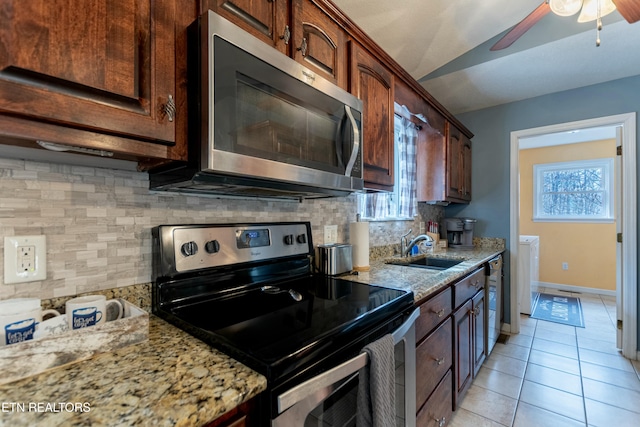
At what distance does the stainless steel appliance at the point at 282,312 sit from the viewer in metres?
0.67

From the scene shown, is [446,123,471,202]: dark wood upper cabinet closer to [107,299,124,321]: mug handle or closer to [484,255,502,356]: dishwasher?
[484,255,502,356]: dishwasher

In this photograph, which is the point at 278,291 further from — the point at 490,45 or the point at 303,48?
the point at 490,45

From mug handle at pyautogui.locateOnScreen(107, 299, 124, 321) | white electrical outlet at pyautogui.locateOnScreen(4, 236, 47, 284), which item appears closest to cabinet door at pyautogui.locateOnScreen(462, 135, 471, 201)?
mug handle at pyautogui.locateOnScreen(107, 299, 124, 321)

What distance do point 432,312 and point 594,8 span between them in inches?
71.1

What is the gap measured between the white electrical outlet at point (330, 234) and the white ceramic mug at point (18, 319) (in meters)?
1.26

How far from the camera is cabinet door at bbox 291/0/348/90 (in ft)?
3.62

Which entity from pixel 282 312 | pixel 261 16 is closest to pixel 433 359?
pixel 282 312

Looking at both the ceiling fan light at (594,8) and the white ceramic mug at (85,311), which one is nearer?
the white ceramic mug at (85,311)

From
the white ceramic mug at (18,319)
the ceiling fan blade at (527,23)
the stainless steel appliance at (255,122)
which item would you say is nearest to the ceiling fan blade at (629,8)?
the ceiling fan blade at (527,23)

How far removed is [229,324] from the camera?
2.70 ft

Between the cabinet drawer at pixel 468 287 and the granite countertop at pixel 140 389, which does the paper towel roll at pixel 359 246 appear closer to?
the cabinet drawer at pixel 468 287

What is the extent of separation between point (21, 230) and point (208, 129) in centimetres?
57

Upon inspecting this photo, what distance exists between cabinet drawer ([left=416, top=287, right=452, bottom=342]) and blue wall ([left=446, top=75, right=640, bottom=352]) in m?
1.99

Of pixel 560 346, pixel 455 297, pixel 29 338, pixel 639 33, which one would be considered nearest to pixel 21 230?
pixel 29 338
